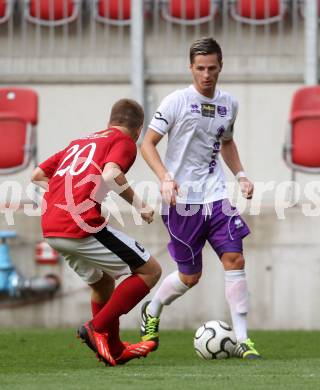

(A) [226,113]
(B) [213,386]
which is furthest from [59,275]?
(B) [213,386]

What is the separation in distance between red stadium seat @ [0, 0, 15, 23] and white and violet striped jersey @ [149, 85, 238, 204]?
5.15m

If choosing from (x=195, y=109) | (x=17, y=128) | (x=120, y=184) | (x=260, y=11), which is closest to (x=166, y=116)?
(x=195, y=109)

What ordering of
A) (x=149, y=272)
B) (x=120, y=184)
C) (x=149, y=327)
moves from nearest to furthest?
(x=120, y=184) → (x=149, y=272) → (x=149, y=327)

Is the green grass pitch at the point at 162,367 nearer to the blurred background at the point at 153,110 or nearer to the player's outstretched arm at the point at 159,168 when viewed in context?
the blurred background at the point at 153,110

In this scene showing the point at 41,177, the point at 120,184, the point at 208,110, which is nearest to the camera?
the point at 120,184

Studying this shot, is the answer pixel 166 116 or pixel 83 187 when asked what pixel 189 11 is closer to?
pixel 166 116

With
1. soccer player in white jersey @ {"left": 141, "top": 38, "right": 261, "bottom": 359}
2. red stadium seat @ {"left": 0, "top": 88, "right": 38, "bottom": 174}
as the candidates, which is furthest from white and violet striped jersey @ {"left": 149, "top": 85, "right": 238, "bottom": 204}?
red stadium seat @ {"left": 0, "top": 88, "right": 38, "bottom": 174}

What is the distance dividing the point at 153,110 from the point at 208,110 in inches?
166

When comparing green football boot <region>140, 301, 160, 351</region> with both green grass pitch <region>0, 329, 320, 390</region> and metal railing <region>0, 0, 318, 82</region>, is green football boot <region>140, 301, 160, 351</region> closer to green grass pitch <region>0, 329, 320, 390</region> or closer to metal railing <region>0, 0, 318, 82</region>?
green grass pitch <region>0, 329, 320, 390</region>

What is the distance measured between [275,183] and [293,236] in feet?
4.06

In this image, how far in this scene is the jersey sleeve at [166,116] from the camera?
7.62 meters

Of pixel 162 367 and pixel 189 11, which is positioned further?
pixel 189 11

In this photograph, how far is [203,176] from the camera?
7.82m

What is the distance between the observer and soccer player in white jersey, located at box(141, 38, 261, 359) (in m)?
7.61
